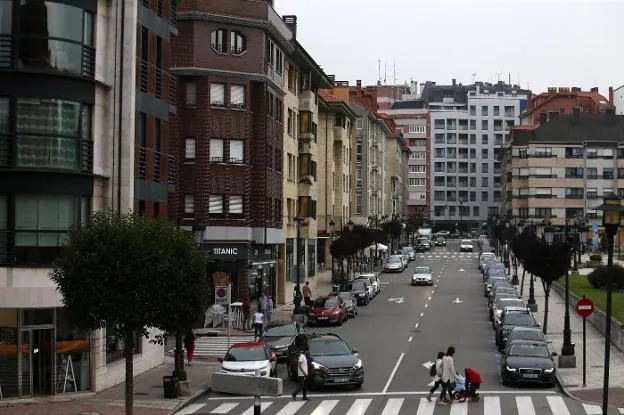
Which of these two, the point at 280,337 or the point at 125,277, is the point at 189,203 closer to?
the point at 280,337

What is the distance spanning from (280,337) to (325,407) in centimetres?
1068

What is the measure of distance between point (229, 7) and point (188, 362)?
24.4 metres

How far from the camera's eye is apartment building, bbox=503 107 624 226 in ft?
449

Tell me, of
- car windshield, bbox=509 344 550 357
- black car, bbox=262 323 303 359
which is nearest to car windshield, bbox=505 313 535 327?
car windshield, bbox=509 344 550 357

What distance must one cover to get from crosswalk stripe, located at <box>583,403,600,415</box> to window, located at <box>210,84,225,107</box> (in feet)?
102

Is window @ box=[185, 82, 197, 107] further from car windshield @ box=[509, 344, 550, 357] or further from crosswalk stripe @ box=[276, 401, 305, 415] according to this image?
crosswalk stripe @ box=[276, 401, 305, 415]

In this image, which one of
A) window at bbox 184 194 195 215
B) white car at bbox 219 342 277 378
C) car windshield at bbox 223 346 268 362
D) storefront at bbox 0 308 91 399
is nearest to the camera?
storefront at bbox 0 308 91 399

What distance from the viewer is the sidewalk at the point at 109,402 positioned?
27172 mm

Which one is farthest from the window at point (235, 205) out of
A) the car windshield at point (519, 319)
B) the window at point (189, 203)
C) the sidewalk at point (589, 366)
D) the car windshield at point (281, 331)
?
the car windshield at point (519, 319)

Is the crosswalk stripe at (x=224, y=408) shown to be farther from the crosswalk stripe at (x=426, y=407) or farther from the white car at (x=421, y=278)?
the white car at (x=421, y=278)

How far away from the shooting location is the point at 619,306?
56.1 m

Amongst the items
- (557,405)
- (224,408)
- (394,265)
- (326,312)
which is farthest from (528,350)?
(394,265)

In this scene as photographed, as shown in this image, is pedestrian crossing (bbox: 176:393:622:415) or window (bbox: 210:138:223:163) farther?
window (bbox: 210:138:223:163)

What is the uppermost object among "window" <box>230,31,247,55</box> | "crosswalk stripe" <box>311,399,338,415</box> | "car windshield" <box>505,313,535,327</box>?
"window" <box>230,31,247,55</box>
